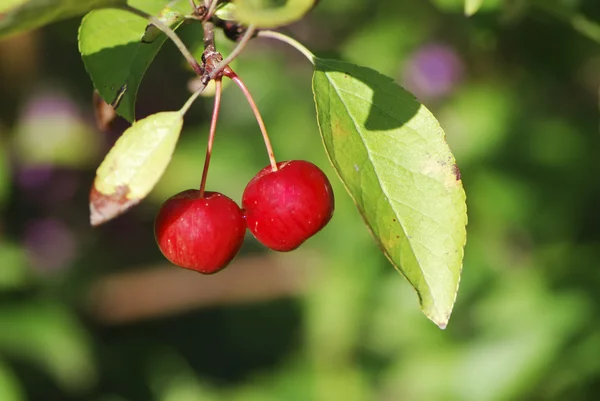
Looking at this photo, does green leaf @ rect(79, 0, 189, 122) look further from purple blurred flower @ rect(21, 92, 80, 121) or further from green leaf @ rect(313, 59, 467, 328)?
purple blurred flower @ rect(21, 92, 80, 121)

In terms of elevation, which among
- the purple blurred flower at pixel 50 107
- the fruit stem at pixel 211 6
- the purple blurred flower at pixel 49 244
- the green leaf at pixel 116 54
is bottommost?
the purple blurred flower at pixel 49 244

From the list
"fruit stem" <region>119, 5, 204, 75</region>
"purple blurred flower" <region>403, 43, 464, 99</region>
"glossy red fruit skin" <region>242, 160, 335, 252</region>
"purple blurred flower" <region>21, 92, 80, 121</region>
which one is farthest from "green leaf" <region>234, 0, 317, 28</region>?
"purple blurred flower" <region>21, 92, 80, 121</region>

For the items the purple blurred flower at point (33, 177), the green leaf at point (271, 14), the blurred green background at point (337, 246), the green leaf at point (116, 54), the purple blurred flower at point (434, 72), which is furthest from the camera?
the purple blurred flower at point (33, 177)

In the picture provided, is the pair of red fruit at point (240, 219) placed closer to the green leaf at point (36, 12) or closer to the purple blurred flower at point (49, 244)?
the green leaf at point (36, 12)

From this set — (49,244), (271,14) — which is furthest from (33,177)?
(271,14)

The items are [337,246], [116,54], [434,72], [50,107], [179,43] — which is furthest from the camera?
[50,107]

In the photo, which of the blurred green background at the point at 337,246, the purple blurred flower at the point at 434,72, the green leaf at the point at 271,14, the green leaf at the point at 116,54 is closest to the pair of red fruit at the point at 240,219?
the green leaf at the point at 116,54

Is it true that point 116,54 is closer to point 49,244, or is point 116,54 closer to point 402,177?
point 402,177
